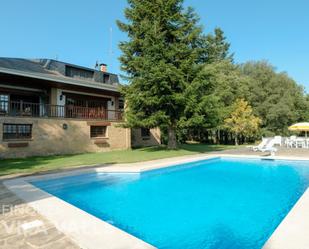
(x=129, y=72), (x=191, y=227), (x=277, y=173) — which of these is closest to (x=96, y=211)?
(x=191, y=227)

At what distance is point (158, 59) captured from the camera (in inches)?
727

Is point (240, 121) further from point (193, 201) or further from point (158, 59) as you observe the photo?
point (193, 201)

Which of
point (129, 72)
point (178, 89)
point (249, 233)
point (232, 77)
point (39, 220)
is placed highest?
point (232, 77)

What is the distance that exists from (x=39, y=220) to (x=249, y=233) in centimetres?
415

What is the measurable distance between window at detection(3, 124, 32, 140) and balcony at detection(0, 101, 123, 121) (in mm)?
716

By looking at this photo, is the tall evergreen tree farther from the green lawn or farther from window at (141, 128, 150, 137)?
window at (141, 128, 150, 137)

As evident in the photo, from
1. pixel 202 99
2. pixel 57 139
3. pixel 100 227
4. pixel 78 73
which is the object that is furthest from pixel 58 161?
pixel 78 73

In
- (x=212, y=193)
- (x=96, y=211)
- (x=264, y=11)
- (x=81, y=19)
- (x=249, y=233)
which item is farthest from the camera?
(x=81, y=19)

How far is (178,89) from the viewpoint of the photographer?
733 inches

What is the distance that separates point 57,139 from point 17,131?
260cm

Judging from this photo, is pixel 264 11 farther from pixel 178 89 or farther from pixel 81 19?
pixel 81 19

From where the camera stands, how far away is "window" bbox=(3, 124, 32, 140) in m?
15.6

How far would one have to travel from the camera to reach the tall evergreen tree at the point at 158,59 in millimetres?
17750

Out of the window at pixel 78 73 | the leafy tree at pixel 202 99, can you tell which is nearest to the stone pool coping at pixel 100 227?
the leafy tree at pixel 202 99
